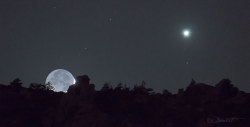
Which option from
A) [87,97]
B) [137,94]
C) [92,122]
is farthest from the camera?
[137,94]

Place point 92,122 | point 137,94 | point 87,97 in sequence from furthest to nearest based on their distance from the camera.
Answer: point 137,94
point 87,97
point 92,122

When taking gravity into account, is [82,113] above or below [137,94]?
below

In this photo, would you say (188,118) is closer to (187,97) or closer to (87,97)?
(187,97)

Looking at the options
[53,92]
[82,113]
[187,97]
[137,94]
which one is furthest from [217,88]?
[53,92]

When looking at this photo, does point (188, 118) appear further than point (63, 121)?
Yes

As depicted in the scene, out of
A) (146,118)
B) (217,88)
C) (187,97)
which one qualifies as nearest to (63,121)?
(146,118)

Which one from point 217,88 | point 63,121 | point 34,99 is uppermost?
point 217,88

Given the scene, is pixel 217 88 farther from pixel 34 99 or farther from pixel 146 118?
pixel 34 99
